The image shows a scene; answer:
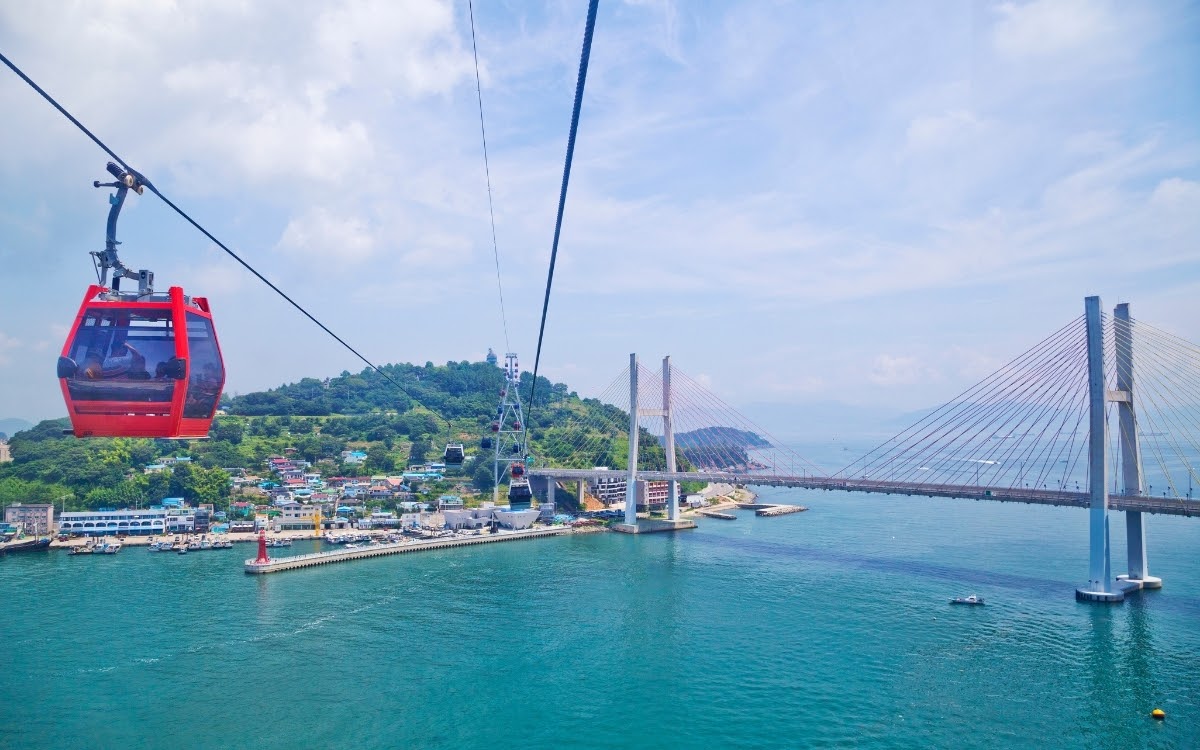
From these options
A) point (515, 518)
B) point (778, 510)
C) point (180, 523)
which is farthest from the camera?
point (778, 510)

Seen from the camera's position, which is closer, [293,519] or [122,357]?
[122,357]

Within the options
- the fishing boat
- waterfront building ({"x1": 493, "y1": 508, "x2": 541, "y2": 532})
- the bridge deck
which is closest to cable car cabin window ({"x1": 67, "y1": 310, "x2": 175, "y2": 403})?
the bridge deck

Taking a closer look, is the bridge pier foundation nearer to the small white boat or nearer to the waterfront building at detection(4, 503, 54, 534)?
the small white boat

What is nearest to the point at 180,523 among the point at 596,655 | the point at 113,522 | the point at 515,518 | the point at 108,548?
the point at 113,522

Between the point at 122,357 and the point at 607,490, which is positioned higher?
the point at 122,357

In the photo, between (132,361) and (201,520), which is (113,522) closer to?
(201,520)

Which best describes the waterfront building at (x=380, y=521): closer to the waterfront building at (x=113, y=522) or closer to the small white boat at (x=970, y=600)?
the waterfront building at (x=113, y=522)
